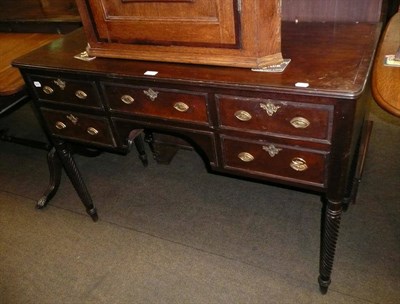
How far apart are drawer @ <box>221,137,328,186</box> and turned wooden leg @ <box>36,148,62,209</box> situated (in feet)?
4.71

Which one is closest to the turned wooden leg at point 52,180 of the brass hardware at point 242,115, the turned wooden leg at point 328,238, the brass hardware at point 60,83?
the brass hardware at point 60,83

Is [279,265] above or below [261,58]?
below

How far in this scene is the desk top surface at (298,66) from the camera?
42.1 inches

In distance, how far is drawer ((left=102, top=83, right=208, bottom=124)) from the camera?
50.9 inches

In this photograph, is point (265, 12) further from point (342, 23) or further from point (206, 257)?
point (206, 257)

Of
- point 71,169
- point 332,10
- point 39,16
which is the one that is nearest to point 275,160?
point 332,10

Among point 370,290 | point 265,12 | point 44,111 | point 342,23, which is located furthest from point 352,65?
point 44,111

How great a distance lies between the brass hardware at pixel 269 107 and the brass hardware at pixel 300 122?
0.07 meters

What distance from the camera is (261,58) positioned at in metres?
1.20

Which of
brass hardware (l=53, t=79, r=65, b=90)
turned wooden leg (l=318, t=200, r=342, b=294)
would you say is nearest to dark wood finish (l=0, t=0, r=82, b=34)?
brass hardware (l=53, t=79, r=65, b=90)

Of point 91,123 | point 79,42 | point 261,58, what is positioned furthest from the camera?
point 79,42

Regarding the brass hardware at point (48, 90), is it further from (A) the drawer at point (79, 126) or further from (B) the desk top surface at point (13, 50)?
(B) the desk top surface at point (13, 50)

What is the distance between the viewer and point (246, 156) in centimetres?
133

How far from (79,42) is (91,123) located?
45 cm
